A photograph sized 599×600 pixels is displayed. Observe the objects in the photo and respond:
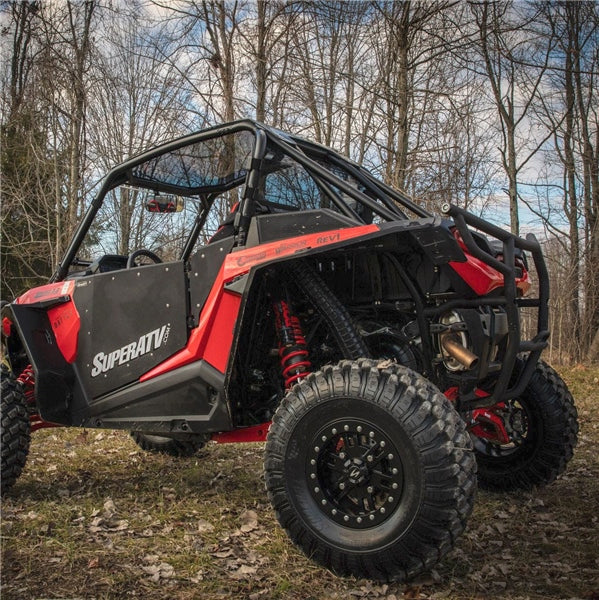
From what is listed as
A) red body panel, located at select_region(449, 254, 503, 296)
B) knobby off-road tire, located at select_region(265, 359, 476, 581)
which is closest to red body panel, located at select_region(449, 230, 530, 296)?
red body panel, located at select_region(449, 254, 503, 296)

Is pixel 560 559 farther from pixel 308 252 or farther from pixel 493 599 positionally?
pixel 308 252

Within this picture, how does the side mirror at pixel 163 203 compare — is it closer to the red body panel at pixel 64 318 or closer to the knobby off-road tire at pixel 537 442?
the red body panel at pixel 64 318

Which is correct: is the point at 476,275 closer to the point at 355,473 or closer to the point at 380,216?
the point at 380,216

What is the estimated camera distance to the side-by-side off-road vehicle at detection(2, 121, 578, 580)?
2805 mm

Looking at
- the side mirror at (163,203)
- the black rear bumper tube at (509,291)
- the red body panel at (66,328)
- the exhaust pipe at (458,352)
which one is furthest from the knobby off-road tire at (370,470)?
the side mirror at (163,203)

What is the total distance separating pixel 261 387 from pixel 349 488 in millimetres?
1058

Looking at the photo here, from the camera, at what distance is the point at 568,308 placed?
14.4m

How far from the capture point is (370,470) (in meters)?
2.82

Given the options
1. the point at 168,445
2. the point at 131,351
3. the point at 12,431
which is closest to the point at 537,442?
the point at 131,351

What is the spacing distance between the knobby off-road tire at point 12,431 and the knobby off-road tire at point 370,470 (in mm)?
1956

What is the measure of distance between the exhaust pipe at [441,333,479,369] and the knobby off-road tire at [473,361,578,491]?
1.11m

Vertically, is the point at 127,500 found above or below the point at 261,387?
below

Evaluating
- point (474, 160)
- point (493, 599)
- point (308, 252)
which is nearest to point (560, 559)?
point (493, 599)

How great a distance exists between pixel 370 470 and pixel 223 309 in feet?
4.07
